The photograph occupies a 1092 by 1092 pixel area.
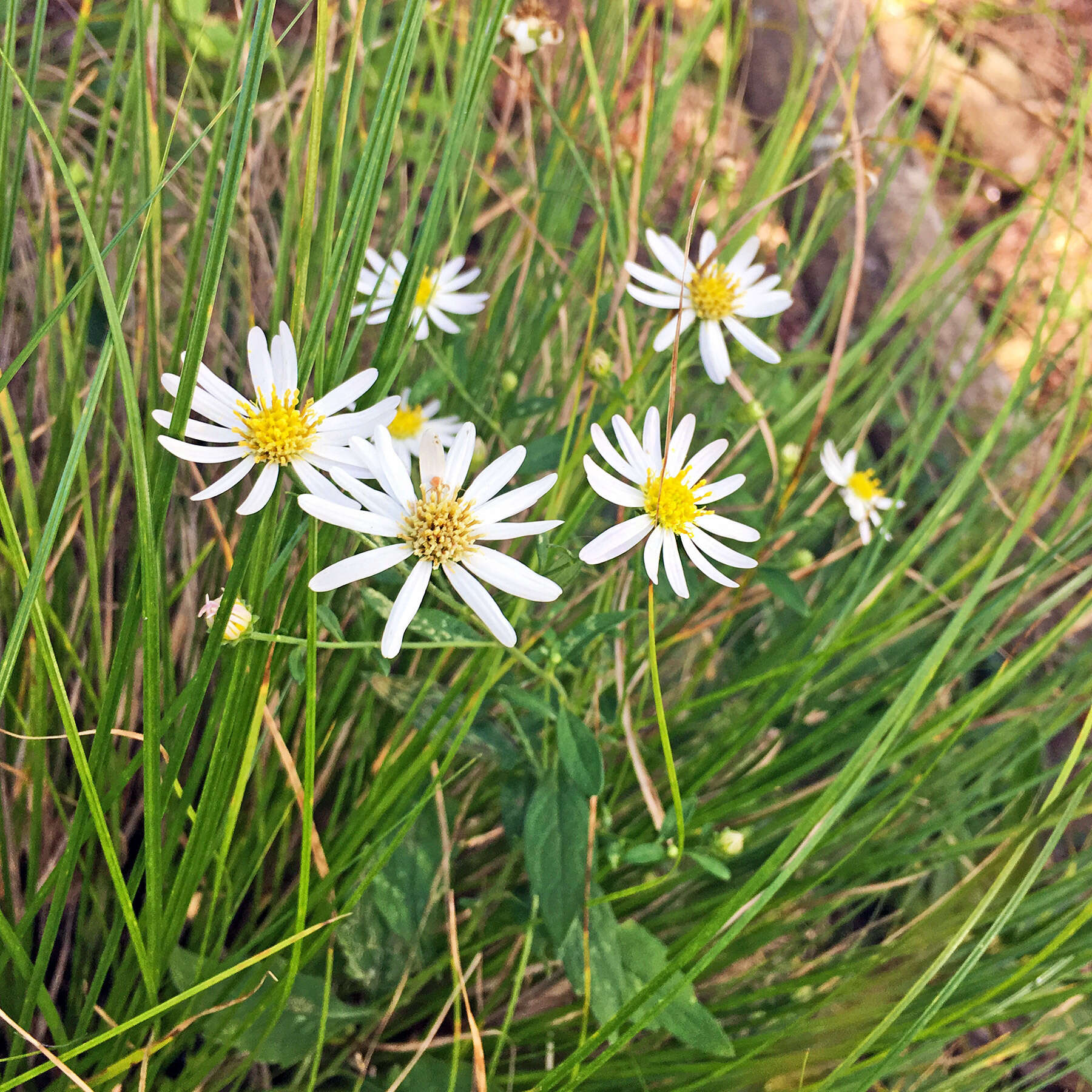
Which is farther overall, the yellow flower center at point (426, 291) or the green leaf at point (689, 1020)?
the yellow flower center at point (426, 291)

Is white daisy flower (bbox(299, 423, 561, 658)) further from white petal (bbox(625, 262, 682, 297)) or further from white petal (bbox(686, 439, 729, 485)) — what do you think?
white petal (bbox(625, 262, 682, 297))

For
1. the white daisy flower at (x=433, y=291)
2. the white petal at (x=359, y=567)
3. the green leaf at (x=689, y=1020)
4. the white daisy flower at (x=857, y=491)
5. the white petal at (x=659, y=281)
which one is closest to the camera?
the white petal at (x=359, y=567)

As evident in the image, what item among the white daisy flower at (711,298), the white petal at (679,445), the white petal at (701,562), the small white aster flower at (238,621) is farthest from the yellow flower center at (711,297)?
the small white aster flower at (238,621)

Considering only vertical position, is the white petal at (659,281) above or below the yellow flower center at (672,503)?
above

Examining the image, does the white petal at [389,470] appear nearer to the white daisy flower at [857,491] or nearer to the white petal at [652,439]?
the white petal at [652,439]

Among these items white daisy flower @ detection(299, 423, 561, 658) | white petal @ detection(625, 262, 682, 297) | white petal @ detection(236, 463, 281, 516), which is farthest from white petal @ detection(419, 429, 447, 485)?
white petal @ detection(625, 262, 682, 297)

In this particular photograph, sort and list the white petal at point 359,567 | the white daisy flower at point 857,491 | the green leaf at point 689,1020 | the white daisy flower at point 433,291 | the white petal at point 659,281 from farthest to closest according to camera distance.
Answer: the white daisy flower at point 857,491 < the white daisy flower at point 433,291 < the white petal at point 659,281 < the green leaf at point 689,1020 < the white petal at point 359,567

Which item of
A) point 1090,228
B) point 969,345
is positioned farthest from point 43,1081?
point 1090,228

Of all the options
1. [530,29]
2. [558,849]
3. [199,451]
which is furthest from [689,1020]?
[530,29]
